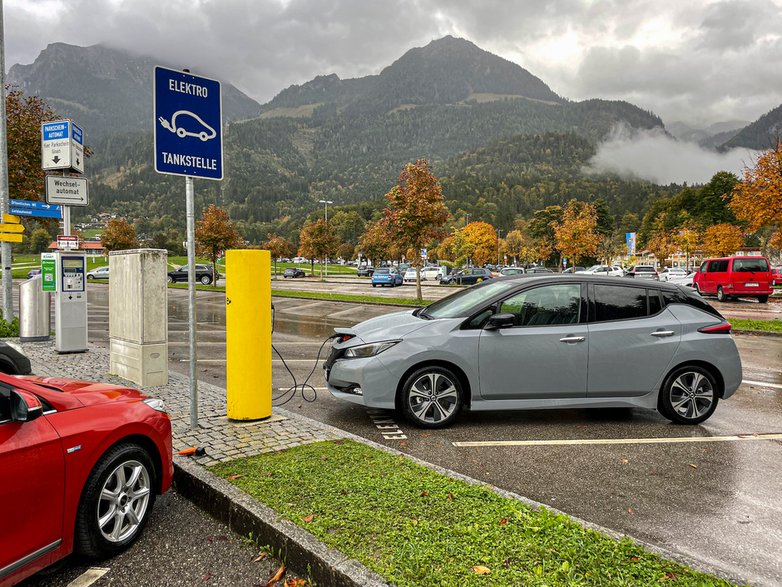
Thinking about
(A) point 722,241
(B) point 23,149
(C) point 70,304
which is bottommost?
(C) point 70,304

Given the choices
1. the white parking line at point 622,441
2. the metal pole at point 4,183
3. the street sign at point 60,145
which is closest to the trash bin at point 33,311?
the metal pole at point 4,183

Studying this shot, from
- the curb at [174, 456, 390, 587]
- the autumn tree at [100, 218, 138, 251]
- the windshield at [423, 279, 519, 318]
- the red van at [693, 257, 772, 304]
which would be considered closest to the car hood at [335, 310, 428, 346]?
the windshield at [423, 279, 519, 318]

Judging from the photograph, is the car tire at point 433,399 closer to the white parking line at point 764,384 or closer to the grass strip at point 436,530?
the grass strip at point 436,530

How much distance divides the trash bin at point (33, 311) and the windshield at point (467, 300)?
8586mm

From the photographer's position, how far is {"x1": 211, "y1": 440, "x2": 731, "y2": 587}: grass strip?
2506 mm

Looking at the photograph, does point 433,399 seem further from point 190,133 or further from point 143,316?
point 143,316

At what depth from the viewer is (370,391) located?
5.19 meters

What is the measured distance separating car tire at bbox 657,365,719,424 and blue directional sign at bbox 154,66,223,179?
17.6ft

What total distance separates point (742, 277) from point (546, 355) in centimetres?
2343

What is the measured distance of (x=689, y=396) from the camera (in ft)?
18.1

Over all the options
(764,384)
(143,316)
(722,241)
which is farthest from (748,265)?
(722,241)

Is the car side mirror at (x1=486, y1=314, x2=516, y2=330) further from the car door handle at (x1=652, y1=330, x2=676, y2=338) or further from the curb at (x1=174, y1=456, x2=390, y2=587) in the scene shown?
the curb at (x1=174, y1=456, x2=390, y2=587)

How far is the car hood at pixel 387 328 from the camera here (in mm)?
5355

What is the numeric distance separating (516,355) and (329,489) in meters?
2.57
